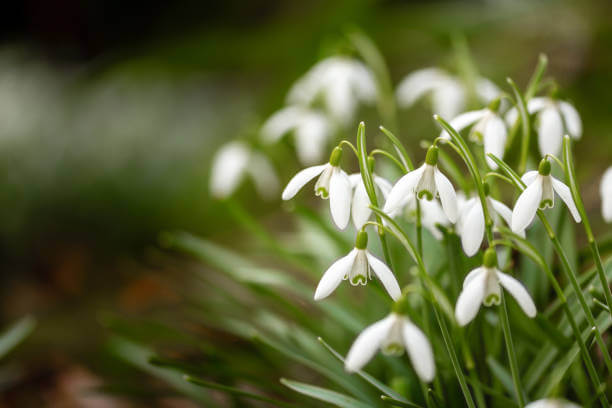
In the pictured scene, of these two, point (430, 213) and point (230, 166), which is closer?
point (430, 213)

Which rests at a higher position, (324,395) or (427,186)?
(427,186)

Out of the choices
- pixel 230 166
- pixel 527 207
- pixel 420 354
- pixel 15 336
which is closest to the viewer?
pixel 420 354

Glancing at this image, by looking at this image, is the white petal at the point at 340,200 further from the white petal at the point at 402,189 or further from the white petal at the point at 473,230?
the white petal at the point at 473,230

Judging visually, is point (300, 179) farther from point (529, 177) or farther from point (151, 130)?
point (151, 130)

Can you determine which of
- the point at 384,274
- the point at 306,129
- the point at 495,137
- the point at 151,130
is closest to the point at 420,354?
the point at 384,274

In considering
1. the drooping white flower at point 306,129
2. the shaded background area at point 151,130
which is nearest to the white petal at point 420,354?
the drooping white flower at point 306,129

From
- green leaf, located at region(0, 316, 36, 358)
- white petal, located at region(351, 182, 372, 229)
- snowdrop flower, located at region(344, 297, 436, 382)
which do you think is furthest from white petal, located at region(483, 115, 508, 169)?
green leaf, located at region(0, 316, 36, 358)
